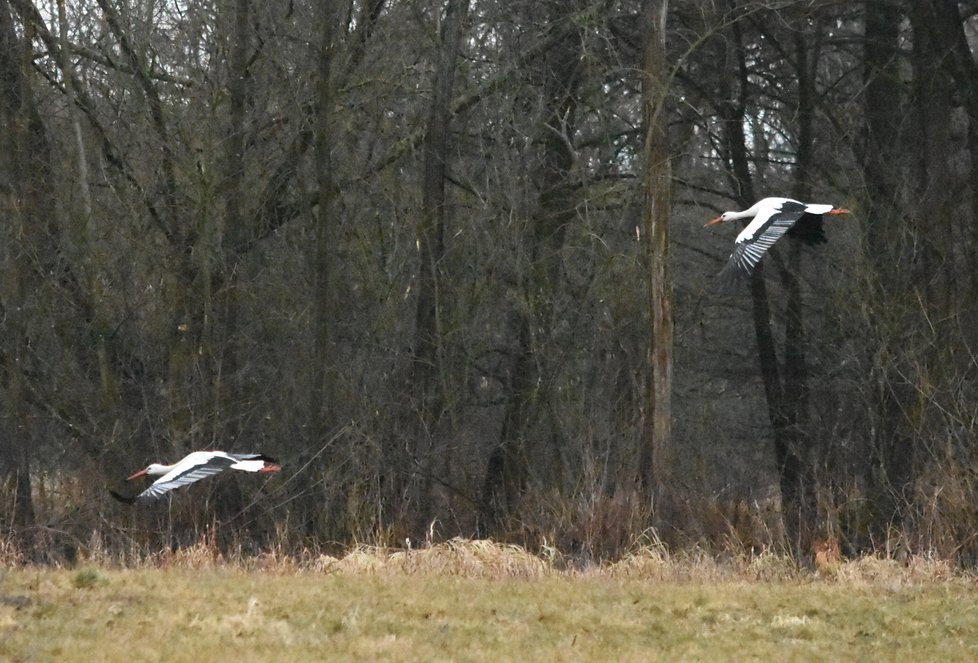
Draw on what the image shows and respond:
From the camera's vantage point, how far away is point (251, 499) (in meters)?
16.8

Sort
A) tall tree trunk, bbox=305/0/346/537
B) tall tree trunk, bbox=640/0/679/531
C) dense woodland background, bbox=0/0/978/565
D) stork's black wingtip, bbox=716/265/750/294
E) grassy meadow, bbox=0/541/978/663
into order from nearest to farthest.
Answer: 1. grassy meadow, bbox=0/541/978/663
2. stork's black wingtip, bbox=716/265/750/294
3. tall tree trunk, bbox=640/0/679/531
4. dense woodland background, bbox=0/0/978/565
5. tall tree trunk, bbox=305/0/346/537

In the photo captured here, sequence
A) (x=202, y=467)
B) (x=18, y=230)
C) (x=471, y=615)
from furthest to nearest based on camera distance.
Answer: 1. (x=18, y=230)
2. (x=202, y=467)
3. (x=471, y=615)

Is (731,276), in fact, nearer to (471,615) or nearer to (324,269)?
(471,615)

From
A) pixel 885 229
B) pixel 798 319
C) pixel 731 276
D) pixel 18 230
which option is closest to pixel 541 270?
pixel 798 319

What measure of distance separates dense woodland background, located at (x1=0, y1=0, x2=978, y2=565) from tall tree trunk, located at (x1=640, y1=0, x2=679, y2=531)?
918 millimetres

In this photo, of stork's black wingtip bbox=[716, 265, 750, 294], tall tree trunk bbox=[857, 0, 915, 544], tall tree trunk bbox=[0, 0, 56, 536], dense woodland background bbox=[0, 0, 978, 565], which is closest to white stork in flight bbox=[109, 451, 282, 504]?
stork's black wingtip bbox=[716, 265, 750, 294]

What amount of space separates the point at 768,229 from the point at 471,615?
14.5ft

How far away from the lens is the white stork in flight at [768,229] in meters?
10.9

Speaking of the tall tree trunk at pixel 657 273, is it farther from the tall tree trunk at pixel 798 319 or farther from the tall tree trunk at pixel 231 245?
the tall tree trunk at pixel 231 245

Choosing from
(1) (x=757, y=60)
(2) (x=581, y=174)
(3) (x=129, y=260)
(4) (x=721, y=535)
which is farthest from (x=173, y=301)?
(1) (x=757, y=60)

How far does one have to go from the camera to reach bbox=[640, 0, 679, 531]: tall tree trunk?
14.7 meters

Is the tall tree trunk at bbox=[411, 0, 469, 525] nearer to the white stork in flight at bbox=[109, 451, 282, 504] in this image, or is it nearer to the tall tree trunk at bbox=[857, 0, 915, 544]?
the tall tree trunk at bbox=[857, 0, 915, 544]

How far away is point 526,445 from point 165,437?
4268 mm

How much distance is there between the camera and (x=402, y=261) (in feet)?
59.2
